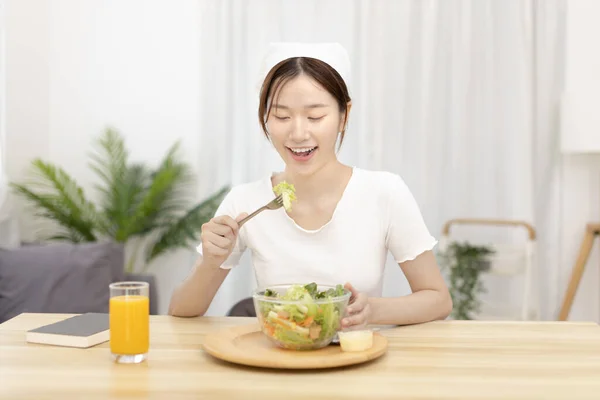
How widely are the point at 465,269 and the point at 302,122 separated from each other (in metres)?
2.38

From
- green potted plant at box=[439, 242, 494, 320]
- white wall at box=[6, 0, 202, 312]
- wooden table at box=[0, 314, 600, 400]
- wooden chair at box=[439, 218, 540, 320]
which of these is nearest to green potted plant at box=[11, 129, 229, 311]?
white wall at box=[6, 0, 202, 312]

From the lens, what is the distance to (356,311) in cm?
150

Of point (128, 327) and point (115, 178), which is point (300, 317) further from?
point (115, 178)

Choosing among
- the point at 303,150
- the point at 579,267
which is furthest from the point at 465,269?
the point at 303,150

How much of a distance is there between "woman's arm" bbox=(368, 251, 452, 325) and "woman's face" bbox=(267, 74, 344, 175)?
0.36 metres

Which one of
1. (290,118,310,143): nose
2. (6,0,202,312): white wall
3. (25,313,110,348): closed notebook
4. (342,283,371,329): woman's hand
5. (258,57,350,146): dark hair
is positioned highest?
(6,0,202,312): white wall

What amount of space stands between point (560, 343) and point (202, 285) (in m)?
0.82

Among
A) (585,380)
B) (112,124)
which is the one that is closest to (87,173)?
(112,124)

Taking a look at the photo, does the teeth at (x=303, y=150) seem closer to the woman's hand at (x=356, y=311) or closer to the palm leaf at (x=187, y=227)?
the woman's hand at (x=356, y=311)

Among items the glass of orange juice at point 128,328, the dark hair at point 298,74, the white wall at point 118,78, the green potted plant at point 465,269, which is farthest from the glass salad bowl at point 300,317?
the white wall at point 118,78

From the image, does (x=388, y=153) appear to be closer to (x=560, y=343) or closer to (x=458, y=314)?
(x=458, y=314)

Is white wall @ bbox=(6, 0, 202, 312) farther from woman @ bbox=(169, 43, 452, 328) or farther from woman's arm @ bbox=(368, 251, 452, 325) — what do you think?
woman's arm @ bbox=(368, 251, 452, 325)

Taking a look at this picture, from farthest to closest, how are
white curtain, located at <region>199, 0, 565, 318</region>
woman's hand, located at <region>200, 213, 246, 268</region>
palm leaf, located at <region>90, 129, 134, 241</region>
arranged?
white curtain, located at <region>199, 0, 565, 318</region>
palm leaf, located at <region>90, 129, 134, 241</region>
woman's hand, located at <region>200, 213, 246, 268</region>

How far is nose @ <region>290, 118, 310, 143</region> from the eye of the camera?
170 centimetres
